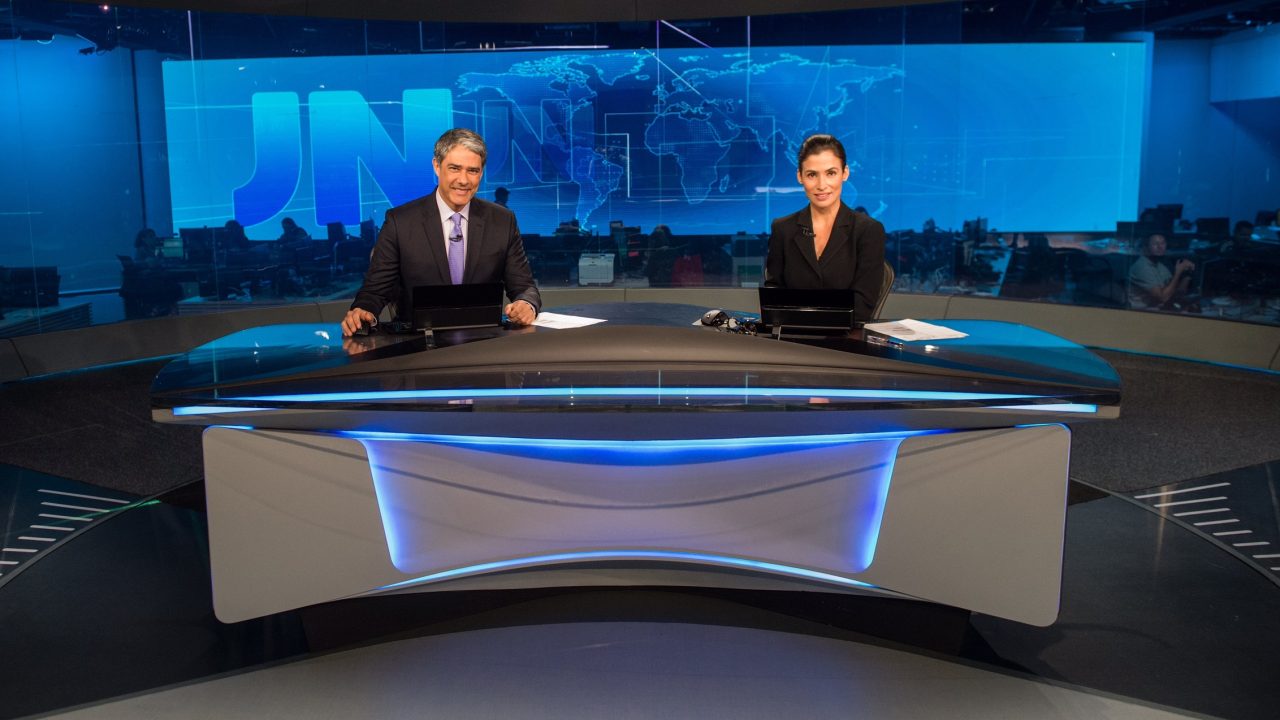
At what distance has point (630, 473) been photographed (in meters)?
2.24

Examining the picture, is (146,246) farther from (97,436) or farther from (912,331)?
(912,331)

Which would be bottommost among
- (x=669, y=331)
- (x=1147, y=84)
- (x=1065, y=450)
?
(x=1065, y=450)

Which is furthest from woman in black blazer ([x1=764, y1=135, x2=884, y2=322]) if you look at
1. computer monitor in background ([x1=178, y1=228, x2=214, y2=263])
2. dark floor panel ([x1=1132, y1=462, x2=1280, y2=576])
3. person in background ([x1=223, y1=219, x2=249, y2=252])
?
computer monitor in background ([x1=178, y1=228, x2=214, y2=263])

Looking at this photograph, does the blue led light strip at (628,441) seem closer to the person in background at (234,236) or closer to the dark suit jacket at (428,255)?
the dark suit jacket at (428,255)

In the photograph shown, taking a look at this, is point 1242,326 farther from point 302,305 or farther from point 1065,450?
point 302,305

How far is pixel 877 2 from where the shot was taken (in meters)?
6.52

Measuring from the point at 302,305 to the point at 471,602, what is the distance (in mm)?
4619

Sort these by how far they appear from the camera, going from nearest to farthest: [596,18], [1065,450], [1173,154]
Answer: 1. [1065,450]
2. [1173,154]
3. [596,18]

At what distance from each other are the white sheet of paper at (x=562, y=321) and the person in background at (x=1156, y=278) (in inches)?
205

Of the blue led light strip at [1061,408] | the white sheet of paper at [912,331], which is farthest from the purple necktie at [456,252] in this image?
the blue led light strip at [1061,408]

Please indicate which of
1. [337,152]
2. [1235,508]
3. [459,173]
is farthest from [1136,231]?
[337,152]

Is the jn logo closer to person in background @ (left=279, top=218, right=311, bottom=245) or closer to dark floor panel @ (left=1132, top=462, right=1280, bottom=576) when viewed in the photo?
person in background @ (left=279, top=218, right=311, bottom=245)

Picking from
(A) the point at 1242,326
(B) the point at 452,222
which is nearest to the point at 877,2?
(A) the point at 1242,326

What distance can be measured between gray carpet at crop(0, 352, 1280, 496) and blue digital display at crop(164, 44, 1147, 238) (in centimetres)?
153
